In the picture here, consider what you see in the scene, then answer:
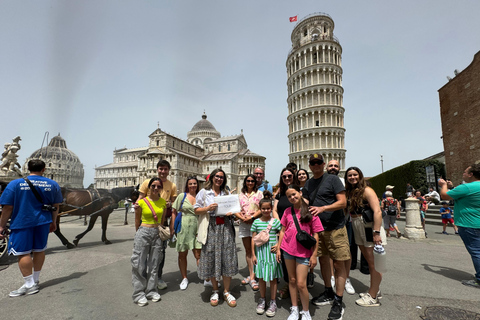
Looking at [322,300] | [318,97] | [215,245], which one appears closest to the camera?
[322,300]

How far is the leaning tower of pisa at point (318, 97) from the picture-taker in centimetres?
3991

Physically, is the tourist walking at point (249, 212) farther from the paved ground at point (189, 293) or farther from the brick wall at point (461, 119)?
the brick wall at point (461, 119)

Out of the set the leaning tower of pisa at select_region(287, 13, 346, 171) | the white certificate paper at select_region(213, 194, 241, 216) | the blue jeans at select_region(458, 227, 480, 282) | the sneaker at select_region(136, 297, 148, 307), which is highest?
the leaning tower of pisa at select_region(287, 13, 346, 171)

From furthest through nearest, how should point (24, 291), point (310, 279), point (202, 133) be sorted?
point (202, 133) → point (310, 279) → point (24, 291)

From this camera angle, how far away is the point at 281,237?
10.3 feet

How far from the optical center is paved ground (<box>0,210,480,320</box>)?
3049 mm

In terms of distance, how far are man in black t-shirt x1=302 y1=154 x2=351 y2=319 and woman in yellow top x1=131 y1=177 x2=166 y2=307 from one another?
2.67m

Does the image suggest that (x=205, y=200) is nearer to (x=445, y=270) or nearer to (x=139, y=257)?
(x=139, y=257)

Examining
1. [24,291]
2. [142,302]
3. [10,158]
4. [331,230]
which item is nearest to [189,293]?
[142,302]

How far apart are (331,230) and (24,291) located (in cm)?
544

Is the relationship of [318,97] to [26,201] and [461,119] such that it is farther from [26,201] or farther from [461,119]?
[26,201]

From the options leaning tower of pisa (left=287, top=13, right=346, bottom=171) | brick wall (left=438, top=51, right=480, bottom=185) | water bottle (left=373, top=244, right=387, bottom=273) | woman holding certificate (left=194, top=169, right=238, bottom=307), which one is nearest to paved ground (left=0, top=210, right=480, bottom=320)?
woman holding certificate (left=194, top=169, right=238, bottom=307)

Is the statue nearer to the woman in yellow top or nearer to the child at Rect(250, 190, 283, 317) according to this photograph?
the woman in yellow top

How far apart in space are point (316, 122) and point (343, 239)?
40727mm
